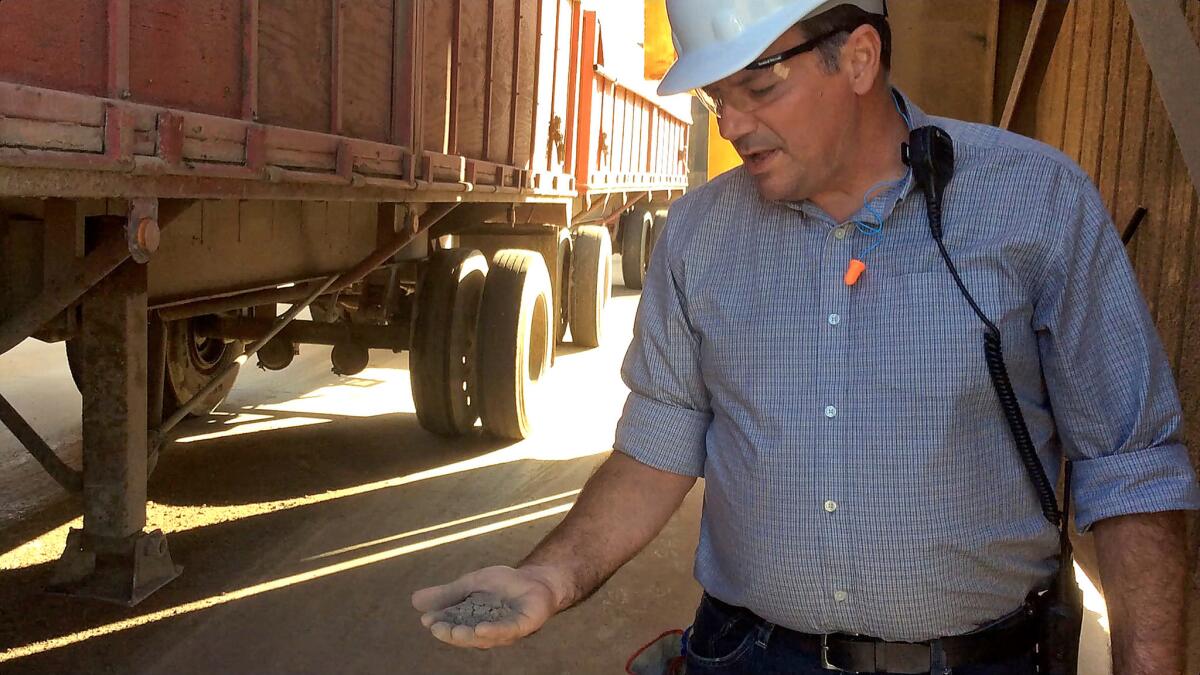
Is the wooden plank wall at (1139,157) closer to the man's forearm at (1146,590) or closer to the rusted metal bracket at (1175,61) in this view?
the rusted metal bracket at (1175,61)

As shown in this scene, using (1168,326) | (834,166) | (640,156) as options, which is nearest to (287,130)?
(834,166)

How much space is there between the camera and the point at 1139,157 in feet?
9.84

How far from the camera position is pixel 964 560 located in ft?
5.45

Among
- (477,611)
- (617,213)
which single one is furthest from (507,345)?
(617,213)

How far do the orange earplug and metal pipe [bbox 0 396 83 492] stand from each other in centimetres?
302

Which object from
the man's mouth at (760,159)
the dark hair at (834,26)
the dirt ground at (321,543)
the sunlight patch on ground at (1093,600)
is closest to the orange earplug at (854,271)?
the man's mouth at (760,159)

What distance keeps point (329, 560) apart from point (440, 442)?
206 centimetres

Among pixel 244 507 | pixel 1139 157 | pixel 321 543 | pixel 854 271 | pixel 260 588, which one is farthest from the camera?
pixel 244 507

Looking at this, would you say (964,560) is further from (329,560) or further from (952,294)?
(329,560)

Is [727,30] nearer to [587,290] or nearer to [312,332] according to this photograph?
[312,332]

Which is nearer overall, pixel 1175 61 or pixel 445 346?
pixel 1175 61

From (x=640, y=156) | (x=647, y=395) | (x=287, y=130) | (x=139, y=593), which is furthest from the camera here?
(x=640, y=156)

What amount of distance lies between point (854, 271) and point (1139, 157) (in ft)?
5.61

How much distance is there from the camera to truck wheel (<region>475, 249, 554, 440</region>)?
6508mm
